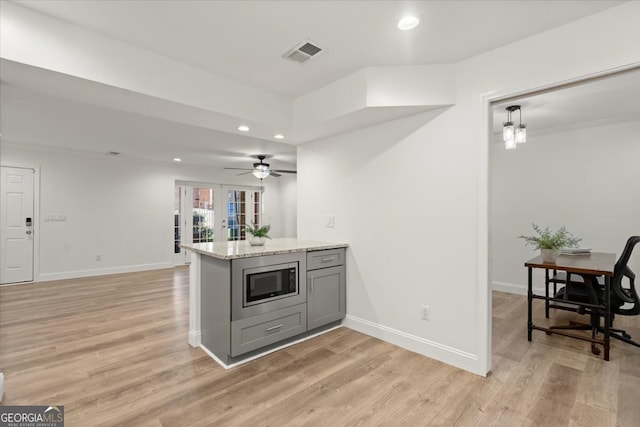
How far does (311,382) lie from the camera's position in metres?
2.32

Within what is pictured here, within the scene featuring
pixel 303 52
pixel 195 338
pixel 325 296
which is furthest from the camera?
pixel 325 296

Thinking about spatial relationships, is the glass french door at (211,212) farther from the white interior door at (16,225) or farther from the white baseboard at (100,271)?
the white interior door at (16,225)

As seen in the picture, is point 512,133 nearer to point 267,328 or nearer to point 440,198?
point 440,198

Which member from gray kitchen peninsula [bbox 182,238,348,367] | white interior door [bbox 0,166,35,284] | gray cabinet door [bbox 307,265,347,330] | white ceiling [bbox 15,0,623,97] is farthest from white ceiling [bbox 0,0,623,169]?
white interior door [bbox 0,166,35,284]

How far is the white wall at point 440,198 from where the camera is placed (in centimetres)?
207

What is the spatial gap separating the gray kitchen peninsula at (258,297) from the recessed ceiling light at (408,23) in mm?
2015

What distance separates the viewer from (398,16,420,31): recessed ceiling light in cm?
199

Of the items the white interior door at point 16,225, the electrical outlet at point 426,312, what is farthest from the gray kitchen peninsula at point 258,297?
the white interior door at point 16,225

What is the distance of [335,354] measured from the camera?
2779 millimetres

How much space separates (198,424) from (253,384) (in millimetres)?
497

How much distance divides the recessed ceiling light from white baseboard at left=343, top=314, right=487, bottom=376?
2540 millimetres

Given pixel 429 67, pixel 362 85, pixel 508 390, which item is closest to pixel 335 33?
pixel 362 85

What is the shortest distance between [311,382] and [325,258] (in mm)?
1246
